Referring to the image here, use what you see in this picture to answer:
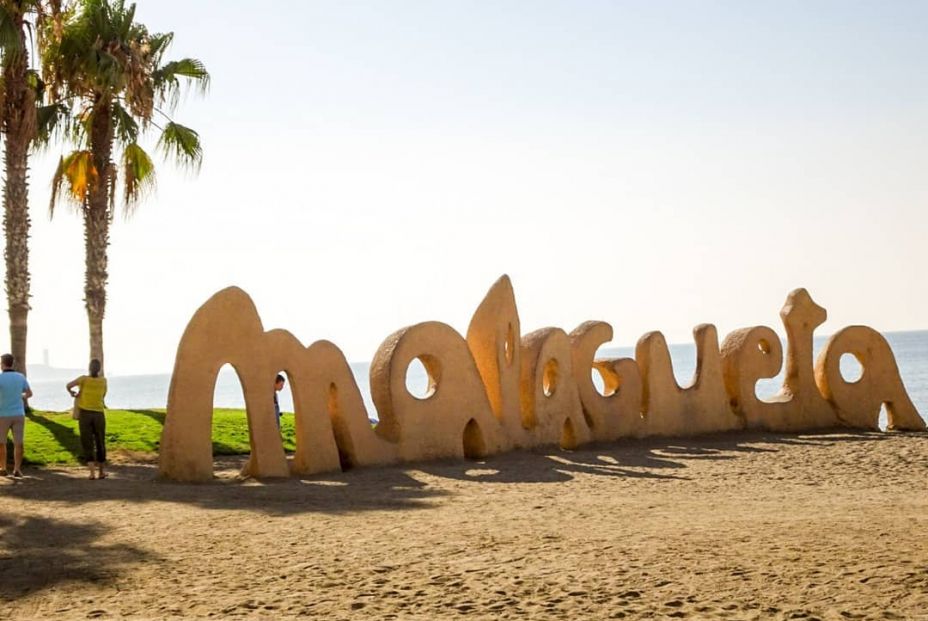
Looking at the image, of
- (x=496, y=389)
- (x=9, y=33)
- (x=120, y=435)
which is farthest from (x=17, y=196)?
(x=496, y=389)

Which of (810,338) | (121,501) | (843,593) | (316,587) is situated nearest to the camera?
(843,593)

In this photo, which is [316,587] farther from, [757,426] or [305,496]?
[757,426]

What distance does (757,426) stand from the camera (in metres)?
21.2

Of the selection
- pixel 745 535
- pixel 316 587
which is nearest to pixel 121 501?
pixel 316 587

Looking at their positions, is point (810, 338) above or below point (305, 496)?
above

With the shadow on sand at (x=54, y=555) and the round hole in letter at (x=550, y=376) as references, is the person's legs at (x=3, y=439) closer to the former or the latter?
the shadow on sand at (x=54, y=555)

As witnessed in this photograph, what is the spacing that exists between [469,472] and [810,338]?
30.2 feet

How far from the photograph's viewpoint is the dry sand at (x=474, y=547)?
25.0 ft

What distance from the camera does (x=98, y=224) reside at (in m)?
23.4

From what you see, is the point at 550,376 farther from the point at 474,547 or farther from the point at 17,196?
the point at 17,196

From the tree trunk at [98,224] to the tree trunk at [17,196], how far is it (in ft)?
5.31

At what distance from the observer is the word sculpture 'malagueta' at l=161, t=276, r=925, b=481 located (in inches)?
591

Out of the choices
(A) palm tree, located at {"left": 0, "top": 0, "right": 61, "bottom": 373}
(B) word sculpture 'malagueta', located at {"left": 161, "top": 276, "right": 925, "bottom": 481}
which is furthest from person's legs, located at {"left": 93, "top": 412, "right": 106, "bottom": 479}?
(A) palm tree, located at {"left": 0, "top": 0, "right": 61, "bottom": 373}

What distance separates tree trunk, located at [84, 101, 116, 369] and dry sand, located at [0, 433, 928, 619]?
8745 mm
